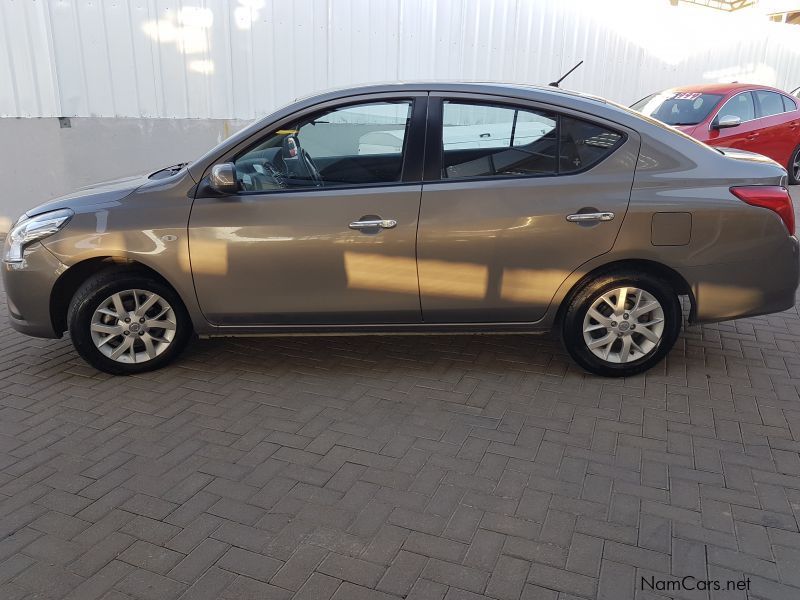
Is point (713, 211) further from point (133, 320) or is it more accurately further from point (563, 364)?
point (133, 320)

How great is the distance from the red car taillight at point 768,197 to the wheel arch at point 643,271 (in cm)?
56

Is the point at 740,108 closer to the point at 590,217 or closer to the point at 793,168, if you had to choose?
the point at 793,168

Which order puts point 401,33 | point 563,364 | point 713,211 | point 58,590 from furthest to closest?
point 401,33, point 563,364, point 713,211, point 58,590

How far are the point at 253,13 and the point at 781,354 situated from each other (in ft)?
23.5

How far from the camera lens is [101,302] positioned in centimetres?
385

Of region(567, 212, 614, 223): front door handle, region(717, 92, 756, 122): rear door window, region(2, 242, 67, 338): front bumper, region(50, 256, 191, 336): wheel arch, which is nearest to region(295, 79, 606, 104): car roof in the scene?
region(567, 212, 614, 223): front door handle

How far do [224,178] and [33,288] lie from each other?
1.36 metres

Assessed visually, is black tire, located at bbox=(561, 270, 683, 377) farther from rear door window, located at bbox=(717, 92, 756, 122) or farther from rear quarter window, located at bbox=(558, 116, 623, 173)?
rear door window, located at bbox=(717, 92, 756, 122)

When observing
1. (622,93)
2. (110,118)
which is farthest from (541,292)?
(622,93)

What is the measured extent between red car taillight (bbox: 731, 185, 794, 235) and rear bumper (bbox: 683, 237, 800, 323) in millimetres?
194

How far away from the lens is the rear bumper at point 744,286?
3.76 metres

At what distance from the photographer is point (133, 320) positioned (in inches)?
155

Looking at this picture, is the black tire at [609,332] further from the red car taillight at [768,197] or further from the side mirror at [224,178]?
the side mirror at [224,178]

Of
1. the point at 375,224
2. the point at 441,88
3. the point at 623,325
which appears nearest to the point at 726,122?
the point at 623,325
